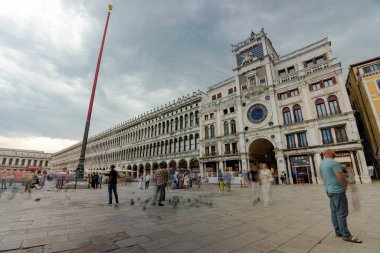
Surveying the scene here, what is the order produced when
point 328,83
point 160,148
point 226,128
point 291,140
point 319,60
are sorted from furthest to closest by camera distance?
point 160,148 < point 226,128 < point 319,60 < point 291,140 < point 328,83

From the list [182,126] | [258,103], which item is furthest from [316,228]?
[182,126]

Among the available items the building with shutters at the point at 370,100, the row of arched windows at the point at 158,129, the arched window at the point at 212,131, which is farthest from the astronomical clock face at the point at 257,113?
the building with shutters at the point at 370,100

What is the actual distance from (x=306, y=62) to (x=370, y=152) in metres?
14.8

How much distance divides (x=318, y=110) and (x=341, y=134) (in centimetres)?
383

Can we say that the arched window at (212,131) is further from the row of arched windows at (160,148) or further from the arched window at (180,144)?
the arched window at (180,144)

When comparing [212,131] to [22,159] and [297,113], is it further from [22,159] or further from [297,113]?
[22,159]

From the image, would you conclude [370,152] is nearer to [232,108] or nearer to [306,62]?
[306,62]

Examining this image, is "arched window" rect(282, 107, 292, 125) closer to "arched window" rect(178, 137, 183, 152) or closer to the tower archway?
the tower archway

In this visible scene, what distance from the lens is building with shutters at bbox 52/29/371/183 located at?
22.2 m

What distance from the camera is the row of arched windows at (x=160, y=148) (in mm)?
36819

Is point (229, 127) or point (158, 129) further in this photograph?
point (158, 129)

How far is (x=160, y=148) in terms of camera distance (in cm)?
4194

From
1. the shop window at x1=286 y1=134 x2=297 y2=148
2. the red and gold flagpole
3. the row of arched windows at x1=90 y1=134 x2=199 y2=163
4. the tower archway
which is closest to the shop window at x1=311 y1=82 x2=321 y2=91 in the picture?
the shop window at x1=286 y1=134 x2=297 y2=148

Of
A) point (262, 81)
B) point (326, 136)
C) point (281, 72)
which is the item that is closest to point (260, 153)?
point (326, 136)
